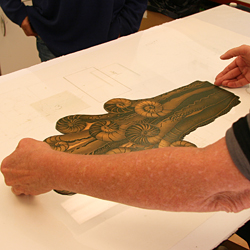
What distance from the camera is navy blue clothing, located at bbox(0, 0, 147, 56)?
1581mm

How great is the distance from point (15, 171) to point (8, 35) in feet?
6.61

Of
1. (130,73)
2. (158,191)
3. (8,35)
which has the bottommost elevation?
(8,35)

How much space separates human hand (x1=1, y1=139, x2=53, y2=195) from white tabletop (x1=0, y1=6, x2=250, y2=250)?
7 centimetres

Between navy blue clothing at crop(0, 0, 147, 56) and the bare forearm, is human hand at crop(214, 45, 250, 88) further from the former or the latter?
the bare forearm

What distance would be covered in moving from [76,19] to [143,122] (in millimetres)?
788

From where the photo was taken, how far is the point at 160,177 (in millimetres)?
625

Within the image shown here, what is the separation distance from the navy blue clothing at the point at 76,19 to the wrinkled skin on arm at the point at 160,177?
1070 millimetres

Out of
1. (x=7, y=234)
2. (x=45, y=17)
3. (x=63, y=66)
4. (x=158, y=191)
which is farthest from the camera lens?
(x=45, y=17)

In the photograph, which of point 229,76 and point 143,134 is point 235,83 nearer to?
point 229,76

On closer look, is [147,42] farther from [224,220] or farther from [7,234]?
[7,234]

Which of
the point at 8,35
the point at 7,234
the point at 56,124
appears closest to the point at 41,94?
the point at 56,124

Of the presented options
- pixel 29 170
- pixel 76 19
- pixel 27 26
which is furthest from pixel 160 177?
pixel 27 26

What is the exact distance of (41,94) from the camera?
125 centimetres

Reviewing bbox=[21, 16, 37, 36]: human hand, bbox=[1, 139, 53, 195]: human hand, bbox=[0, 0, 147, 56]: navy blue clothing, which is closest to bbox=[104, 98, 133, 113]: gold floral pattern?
bbox=[1, 139, 53, 195]: human hand
